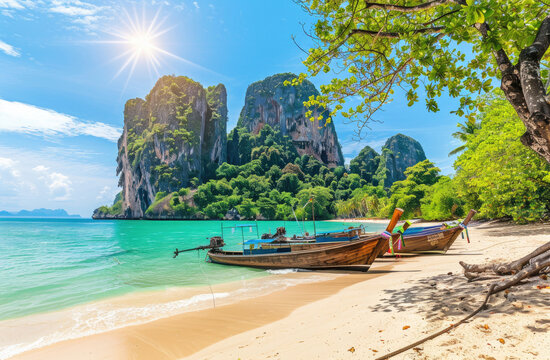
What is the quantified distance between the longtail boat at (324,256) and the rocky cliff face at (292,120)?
121 meters

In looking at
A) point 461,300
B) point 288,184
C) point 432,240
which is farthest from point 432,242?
point 288,184

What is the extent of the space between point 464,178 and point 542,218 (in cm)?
766

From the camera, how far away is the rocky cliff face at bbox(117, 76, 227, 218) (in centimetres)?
A: 9956

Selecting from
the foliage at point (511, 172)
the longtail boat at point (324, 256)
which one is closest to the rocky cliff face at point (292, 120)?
the foliage at point (511, 172)

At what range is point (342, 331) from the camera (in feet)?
11.6

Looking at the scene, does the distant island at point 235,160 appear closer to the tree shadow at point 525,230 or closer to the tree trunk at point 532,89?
the tree shadow at point 525,230

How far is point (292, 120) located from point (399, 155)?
5855 centimetres

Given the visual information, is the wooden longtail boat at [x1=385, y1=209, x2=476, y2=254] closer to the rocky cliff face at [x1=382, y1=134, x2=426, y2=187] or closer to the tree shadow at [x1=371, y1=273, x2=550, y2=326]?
the tree shadow at [x1=371, y1=273, x2=550, y2=326]

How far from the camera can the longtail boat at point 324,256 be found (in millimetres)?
9712

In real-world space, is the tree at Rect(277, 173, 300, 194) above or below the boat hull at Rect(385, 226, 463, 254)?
above

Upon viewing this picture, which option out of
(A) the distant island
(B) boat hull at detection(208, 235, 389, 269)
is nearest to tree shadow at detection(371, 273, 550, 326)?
(B) boat hull at detection(208, 235, 389, 269)

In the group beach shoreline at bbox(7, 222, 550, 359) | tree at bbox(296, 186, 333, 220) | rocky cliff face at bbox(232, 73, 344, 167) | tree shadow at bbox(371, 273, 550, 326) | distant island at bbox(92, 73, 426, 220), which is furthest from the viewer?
rocky cliff face at bbox(232, 73, 344, 167)

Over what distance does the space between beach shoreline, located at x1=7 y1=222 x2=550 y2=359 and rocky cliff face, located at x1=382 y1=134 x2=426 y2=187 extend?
119815 mm

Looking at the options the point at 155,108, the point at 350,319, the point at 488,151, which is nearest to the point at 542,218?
the point at 488,151
